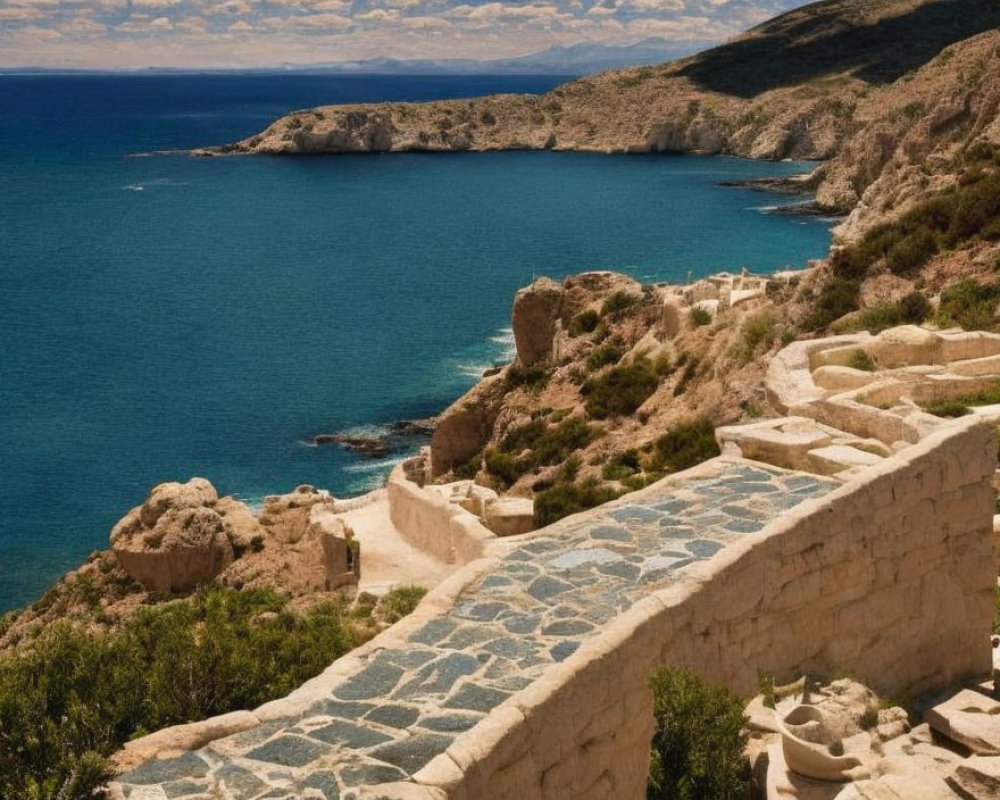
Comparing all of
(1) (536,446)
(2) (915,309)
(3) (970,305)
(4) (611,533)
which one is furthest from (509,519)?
(1) (536,446)

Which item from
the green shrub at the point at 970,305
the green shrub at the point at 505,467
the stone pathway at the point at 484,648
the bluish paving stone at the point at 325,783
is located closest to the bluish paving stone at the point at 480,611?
the stone pathway at the point at 484,648

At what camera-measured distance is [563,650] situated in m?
7.35

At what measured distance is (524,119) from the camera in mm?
145375

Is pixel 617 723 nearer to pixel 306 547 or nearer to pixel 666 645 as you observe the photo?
pixel 666 645

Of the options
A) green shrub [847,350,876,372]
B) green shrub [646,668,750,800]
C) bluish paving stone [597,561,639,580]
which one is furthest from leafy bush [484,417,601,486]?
green shrub [646,668,750,800]

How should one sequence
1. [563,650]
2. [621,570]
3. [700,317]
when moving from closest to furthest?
[563,650]
[621,570]
[700,317]

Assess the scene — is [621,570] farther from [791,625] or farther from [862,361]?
[862,361]

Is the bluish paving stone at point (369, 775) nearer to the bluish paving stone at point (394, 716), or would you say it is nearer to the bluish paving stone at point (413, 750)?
the bluish paving stone at point (413, 750)

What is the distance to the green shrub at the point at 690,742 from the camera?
729cm

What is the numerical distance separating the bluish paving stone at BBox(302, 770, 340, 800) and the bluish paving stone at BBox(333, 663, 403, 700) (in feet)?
2.70

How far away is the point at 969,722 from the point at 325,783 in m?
4.59

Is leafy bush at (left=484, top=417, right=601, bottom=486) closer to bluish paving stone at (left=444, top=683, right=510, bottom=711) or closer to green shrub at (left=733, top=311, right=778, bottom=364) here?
green shrub at (left=733, top=311, right=778, bottom=364)

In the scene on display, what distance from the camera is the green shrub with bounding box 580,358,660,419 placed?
27.0 meters

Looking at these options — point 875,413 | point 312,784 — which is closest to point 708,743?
point 312,784
